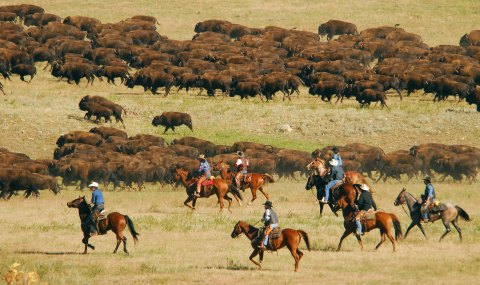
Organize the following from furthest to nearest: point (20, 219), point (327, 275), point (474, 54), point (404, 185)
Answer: point (474, 54)
point (404, 185)
point (20, 219)
point (327, 275)

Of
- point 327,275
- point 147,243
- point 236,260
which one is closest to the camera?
point 327,275

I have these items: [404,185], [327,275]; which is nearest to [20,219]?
[327,275]

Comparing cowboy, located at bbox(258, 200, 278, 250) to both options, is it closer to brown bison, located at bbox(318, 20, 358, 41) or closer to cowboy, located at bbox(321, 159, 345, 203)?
cowboy, located at bbox(321, 159, 345, 203)

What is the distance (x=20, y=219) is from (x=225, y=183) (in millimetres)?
6069

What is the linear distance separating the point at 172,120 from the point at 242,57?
15.6 m

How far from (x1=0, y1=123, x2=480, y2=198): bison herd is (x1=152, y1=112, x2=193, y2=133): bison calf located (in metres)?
2.14

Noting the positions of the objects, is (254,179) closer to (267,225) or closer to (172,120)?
(267,225)

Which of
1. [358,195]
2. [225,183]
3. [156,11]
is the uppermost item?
[358,195]

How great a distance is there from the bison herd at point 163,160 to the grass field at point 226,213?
0.75 metres

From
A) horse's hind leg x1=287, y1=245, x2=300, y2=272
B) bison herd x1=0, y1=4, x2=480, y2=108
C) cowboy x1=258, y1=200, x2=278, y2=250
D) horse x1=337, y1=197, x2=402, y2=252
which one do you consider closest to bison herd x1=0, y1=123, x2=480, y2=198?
bison herd x1=0, y1=4, x2=480, y2=108

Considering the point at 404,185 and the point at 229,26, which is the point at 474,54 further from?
the point at 404,185

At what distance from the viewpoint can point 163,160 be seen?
40344mm

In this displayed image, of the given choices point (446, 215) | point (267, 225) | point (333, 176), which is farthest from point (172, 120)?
point (267, 225)

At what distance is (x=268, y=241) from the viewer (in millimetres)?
22906
